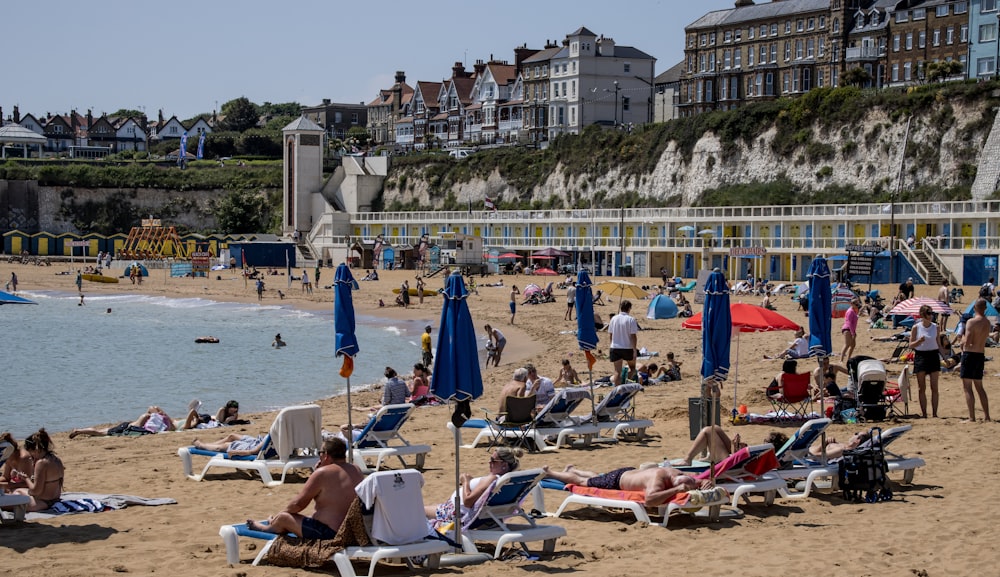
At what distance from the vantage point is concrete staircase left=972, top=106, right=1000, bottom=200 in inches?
1938

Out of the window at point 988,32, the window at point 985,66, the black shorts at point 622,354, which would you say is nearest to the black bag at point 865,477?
the black shorts at point 622,354

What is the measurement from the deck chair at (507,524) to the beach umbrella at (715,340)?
114 inches

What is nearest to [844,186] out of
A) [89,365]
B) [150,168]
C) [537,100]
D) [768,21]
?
[768,21]

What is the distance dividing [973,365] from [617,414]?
157 inches

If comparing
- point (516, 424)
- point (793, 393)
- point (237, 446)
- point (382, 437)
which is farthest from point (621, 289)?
point (237, 446)

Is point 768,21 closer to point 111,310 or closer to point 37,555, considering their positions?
point 111,310

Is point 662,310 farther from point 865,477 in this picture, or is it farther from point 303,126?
point 303,126

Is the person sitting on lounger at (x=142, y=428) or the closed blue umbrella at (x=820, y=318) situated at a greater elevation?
the closed blue umbrella at (x=820, y=318)

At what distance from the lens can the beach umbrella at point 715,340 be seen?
35.0ft

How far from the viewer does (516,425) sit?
1241 cm

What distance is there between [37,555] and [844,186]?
2068 inches

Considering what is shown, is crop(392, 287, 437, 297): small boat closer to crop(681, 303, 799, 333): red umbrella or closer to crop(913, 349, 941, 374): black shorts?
crop(681, 303, 799, 333): red umbrella

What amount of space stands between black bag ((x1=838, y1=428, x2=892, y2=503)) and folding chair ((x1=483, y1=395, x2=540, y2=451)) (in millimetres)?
3718

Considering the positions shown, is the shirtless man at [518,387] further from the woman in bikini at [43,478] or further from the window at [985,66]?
the window at [985,66]
